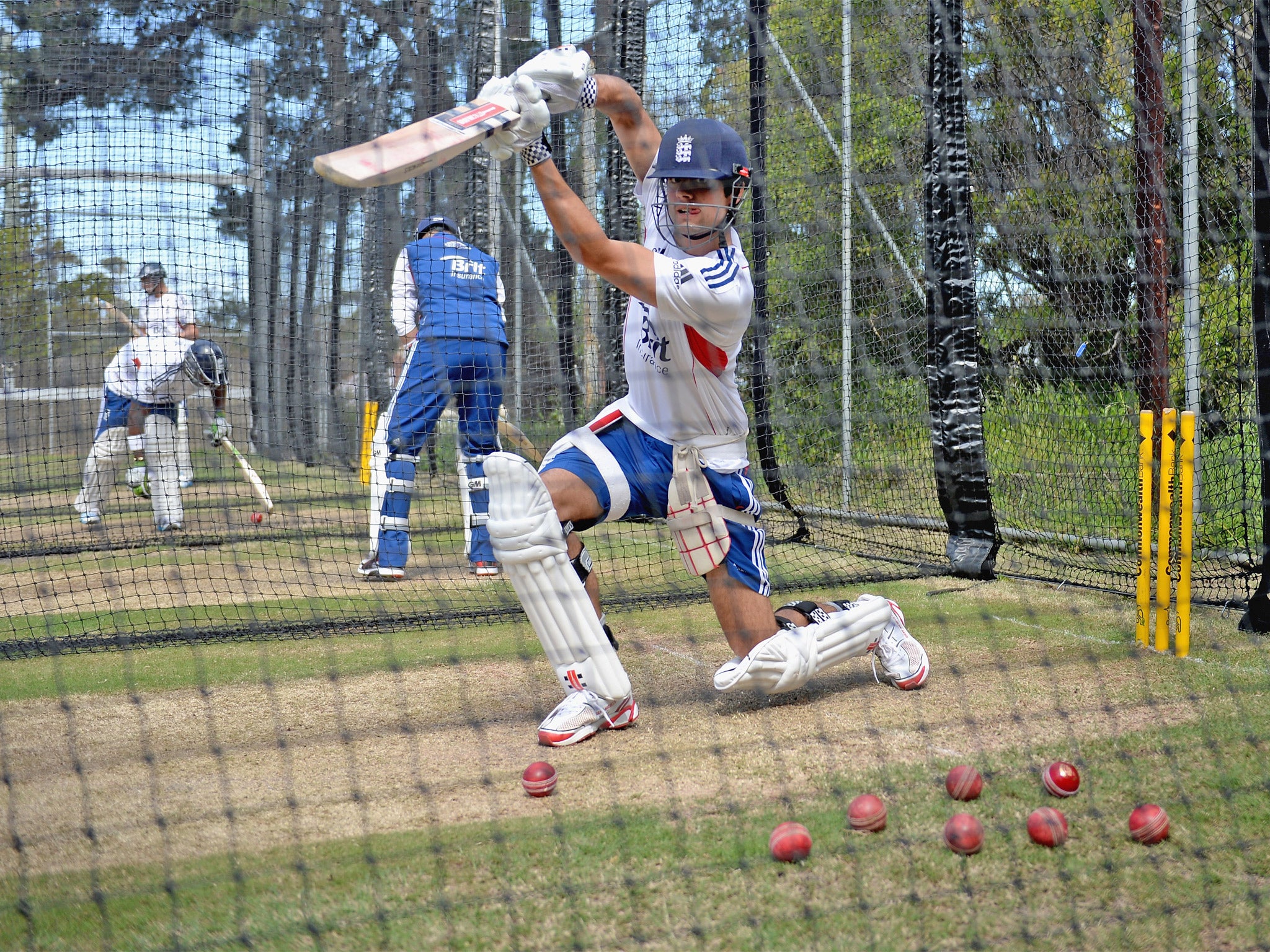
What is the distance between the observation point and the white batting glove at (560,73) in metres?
3.00

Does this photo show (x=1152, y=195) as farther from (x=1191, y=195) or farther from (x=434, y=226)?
(x=434, y=226)

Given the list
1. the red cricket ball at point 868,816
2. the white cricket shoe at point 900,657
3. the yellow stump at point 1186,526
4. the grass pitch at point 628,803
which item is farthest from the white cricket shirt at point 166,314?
A: the red cricket ball at point 868,816

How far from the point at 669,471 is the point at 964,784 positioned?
129 centimetres

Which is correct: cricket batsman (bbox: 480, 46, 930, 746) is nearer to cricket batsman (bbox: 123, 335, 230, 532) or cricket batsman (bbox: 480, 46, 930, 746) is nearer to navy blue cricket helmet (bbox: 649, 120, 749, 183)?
navy blue cricket helmet (bbox: 649, 120, 749, 183)

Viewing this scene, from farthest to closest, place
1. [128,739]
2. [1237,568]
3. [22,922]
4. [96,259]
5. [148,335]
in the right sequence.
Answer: [148,335] → [96,259] → [1237,568] → [128,739] → [22,922]

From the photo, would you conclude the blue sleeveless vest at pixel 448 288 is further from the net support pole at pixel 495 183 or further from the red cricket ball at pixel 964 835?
the red cricket ball at pixel 964 835

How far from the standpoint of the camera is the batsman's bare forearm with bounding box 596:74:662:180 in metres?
3.60

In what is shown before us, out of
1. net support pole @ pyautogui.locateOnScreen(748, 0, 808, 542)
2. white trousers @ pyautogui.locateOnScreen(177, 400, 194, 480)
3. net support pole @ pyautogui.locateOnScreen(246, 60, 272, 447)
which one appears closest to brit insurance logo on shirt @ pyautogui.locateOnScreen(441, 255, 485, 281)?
net support pole @ pyautogui.locateOnScreen(246, 60, 272, 447)

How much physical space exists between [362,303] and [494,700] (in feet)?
22.3

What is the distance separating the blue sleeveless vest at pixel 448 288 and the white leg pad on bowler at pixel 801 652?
2.89 m

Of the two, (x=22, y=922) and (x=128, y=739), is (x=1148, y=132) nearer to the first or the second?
(x=128, y=739)

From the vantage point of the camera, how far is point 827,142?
5758mm

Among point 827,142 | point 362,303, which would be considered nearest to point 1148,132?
point 827,142

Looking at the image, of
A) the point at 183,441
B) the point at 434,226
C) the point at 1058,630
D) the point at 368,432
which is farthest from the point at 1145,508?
the point at 183,441
